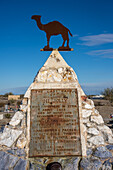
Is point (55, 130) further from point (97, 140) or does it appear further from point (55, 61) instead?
point (55, 61)

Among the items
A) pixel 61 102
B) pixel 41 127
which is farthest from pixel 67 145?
pixel 61 102

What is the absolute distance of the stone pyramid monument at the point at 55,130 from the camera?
3869 millimetres

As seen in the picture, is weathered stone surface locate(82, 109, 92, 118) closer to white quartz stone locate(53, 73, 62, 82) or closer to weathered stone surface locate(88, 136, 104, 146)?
weathered stone surface locate(88, 136, 104, 146)

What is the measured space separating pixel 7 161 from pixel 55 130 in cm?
114

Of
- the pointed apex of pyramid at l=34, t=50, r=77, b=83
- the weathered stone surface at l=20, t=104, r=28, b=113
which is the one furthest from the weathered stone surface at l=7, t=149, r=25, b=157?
the pointed apex of pyramid at l=34, t=50, r=77, b=83

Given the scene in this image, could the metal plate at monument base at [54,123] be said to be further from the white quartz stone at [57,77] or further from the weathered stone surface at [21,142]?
the white quartz stone at [57,77]

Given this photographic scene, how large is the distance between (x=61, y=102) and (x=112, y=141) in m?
1.41

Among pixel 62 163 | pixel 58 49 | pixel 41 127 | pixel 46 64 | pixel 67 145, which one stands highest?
pixel 58 49

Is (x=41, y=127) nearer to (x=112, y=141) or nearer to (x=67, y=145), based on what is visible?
(x=67, y=145)

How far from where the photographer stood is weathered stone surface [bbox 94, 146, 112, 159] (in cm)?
389

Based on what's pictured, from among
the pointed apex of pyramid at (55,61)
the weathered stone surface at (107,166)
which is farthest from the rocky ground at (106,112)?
the pointed apex of pyramid at (55,61)

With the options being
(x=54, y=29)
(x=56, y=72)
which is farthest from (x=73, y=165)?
(x=54, y=29)

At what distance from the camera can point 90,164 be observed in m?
3.77

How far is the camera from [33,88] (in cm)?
434
